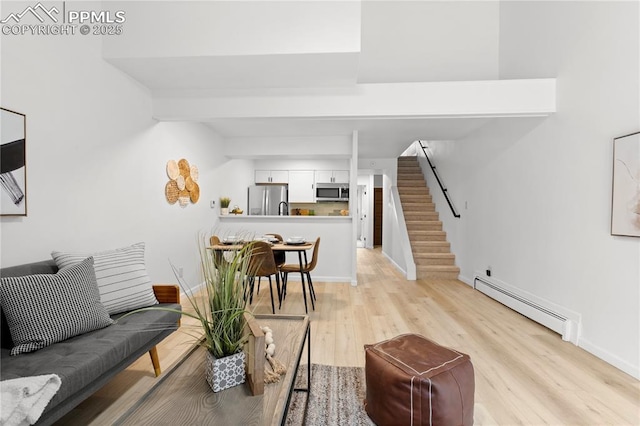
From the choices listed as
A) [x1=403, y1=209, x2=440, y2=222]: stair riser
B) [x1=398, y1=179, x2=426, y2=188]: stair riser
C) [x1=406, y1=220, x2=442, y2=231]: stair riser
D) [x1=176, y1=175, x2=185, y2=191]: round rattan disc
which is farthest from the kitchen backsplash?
[x1=176, y1=175, x2=185, y2=191]: round rattan disc

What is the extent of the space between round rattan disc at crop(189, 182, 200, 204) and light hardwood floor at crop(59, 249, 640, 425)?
61.7 inches

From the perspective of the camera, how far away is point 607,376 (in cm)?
221

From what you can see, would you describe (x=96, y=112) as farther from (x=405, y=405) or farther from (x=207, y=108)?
(x=405, y=405)

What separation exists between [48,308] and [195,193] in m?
2.84

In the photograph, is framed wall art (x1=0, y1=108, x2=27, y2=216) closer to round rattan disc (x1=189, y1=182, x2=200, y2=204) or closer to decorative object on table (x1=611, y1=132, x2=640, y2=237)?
round rattan disc (x1=189, y1=182, x2=200, y2=204)

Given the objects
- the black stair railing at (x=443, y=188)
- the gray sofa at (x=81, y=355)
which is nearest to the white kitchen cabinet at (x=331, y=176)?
the black stair railing at (x=443, y=188)

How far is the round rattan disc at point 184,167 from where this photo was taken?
156 inches

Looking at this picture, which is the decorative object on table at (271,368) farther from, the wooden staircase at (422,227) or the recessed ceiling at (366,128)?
the wooden staircase at (422,227)

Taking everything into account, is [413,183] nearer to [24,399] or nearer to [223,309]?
[223,309]

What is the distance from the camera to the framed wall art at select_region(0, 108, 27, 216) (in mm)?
1827

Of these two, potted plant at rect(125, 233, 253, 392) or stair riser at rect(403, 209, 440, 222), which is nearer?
potted plant at rect(125, 233, 253, 392)

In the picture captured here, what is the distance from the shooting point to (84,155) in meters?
Answer: 2.47

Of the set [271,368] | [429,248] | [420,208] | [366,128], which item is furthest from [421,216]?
[271,368]

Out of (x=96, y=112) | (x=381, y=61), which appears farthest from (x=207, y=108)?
(x=381, y=61)
